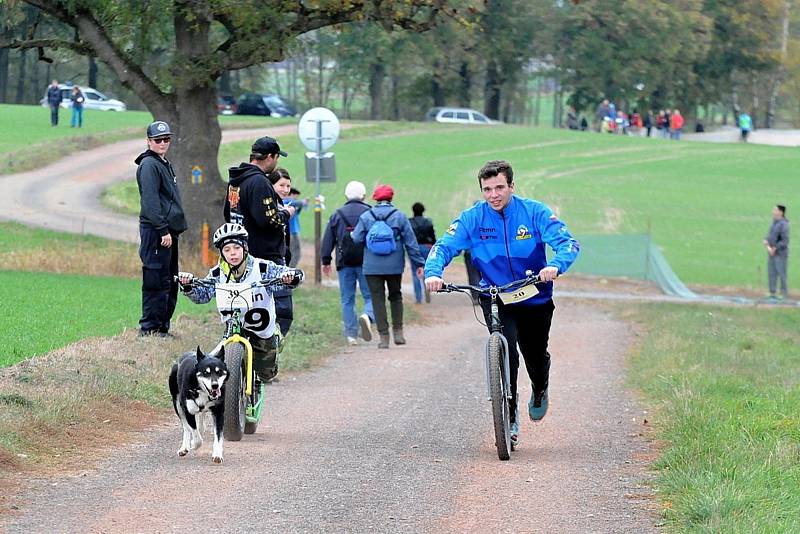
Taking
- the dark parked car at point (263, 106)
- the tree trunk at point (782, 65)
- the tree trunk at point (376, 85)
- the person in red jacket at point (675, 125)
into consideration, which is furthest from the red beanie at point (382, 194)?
the tree trunk at point (782, 65)

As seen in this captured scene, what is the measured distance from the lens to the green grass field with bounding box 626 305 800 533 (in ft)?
22.8

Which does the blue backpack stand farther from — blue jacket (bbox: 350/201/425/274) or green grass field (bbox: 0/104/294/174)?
green grass field (bbox: 0/104/294/174)

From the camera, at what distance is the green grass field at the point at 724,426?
6953mm

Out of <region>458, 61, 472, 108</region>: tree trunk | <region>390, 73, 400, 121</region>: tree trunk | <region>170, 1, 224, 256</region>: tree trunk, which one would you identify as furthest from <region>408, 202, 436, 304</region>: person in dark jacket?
<region>390, 73, 400, 121</region>: tree trunk

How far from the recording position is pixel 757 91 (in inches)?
4011

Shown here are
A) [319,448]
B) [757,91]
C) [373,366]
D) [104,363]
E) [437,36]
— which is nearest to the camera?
[319,448]

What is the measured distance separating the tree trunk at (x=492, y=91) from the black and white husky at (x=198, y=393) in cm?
7470

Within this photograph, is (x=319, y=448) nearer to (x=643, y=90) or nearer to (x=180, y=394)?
(x=180, y=394)

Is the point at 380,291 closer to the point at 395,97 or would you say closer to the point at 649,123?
the point at 649,123

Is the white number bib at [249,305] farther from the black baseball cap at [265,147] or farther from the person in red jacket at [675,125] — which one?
the person in red jacket at [675,125]

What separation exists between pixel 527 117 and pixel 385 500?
4934 inches

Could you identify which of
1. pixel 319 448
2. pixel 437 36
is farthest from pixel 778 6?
pixel 319 448

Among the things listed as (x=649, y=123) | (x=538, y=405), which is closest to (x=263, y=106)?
(x=649, y=123)

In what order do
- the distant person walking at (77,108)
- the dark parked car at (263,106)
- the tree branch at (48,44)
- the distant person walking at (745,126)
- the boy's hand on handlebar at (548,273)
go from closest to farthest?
the boy's hand on handlebar at (548,273) < the tree branch at (48,44) < the distant person walking at (77,108) < the dark parked car at (263,106) < the distant person walking at (745,126)
